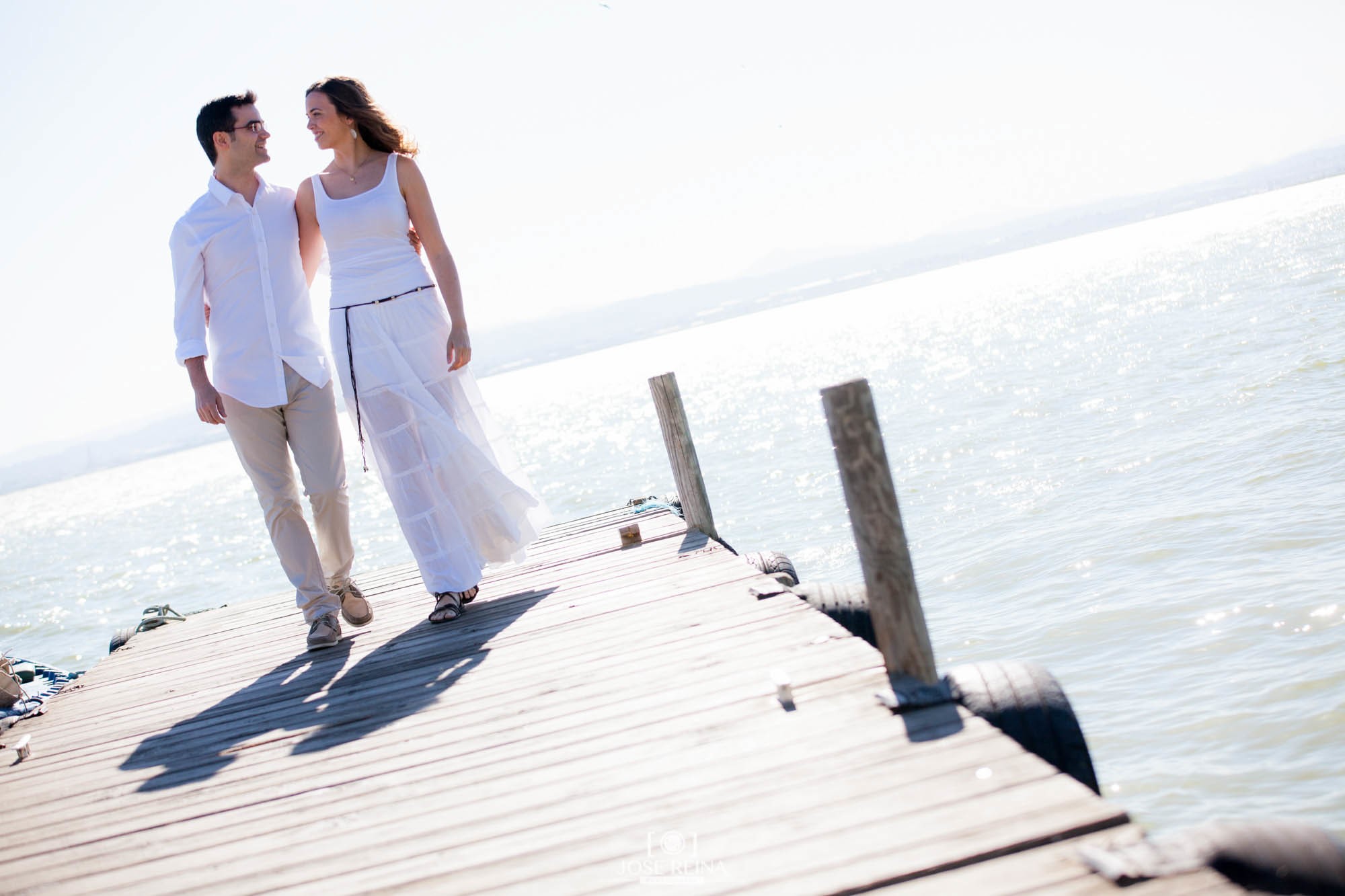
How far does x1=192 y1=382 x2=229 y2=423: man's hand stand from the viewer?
209 inches

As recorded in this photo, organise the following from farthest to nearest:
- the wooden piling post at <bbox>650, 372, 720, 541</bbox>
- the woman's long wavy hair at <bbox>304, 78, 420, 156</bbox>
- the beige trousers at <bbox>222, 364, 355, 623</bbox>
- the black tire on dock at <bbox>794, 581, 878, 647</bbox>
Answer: the wooden piling post at <bbox>650, 372, 720, 541</bbox> < the beige trousers at <bbox>222, 364, 355, 623</bbox> < the woman's long wavy hair at <bbox>304, 78, 420, 156</bbox> < the black tire on dock at <bbox>794, 581, 878, 647</bbox>

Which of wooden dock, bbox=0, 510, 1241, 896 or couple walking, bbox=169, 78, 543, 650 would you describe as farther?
couple walking, bbox=169, 78, 543, 650

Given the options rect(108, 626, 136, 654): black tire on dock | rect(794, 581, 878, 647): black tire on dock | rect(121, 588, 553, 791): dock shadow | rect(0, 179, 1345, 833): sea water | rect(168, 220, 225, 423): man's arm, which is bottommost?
rect(0, 179, 1345, 833): sea water

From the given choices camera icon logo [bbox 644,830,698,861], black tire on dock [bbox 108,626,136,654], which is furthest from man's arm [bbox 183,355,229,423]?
camera icon logo [bbox 644,830,698,861]

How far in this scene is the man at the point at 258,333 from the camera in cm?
530

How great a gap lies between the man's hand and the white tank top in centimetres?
70

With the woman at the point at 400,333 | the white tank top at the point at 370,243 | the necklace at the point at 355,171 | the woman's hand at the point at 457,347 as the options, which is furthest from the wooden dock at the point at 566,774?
the necklace at the point at 355,171

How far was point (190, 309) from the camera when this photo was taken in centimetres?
531

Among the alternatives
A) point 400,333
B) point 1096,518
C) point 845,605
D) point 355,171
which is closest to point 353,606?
point 400,333

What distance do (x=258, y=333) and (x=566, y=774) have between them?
3081 millimetres

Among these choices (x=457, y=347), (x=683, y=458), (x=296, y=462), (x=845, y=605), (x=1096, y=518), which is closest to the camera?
(x=845, y=605)

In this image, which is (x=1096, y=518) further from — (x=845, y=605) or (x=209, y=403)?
(x=209, y=403)

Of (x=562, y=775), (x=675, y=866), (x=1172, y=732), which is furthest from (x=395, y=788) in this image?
(x=1172, y=732)

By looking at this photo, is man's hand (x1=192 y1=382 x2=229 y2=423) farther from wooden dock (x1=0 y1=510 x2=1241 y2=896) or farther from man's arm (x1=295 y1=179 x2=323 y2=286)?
wooden dock (x1=0 y1=510 x2=1241 y2=896)
